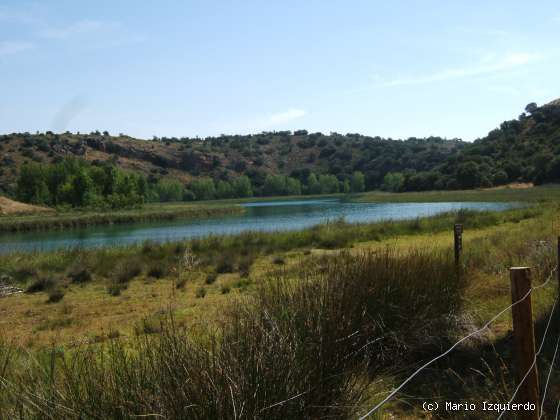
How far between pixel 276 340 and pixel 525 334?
1.70m

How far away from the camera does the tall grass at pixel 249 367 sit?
2.86 metres

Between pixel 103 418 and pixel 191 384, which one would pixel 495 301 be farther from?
pixel 103 418

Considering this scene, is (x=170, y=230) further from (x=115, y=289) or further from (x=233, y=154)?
(x=233, y=154)

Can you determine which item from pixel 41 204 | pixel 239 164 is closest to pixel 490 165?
pixel 41 204

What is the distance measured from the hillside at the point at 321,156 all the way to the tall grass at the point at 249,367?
6979 cm

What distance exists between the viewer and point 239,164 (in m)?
148

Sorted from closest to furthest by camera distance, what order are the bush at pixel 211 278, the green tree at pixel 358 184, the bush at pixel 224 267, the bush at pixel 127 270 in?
the bush at pixel 211 278, the bush at pixel 127 270, the bush at pixel 224 267, the green tree at pixel 358 184

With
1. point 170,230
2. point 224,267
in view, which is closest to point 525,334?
point 224,267

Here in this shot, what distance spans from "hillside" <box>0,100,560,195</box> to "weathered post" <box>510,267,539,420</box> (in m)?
71.8

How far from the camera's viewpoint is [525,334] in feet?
9.79

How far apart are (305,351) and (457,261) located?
4725 mm

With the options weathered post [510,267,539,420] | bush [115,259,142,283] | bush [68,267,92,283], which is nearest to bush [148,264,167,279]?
bush [115,259,142,283]

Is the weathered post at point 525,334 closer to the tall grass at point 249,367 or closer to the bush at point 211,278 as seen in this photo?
the tall grass at point 249,367

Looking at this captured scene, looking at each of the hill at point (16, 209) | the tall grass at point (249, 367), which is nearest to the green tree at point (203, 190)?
the hill at point (16, 209)
